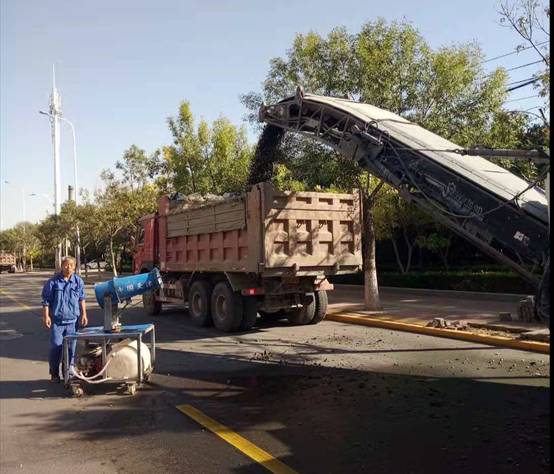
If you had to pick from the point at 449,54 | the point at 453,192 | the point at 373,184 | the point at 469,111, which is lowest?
the point at 453,192

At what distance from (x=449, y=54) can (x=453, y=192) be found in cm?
655

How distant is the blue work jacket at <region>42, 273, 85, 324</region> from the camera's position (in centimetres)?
766

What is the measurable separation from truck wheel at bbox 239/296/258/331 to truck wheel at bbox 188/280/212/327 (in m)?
1.15

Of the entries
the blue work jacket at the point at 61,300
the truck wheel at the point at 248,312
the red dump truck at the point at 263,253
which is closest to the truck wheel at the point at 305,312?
the red dump truck at the point at 263,253

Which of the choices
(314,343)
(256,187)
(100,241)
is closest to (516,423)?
(314,343)

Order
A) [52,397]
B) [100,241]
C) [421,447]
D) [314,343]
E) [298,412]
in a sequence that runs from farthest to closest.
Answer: [100,241]
[314,343]
[52,397]
[298,412]
[421,447]

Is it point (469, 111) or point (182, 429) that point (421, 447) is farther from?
point (469, 111)

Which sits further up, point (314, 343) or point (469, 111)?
point (469, 111)

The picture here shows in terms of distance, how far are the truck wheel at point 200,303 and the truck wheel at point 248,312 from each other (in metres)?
1.15

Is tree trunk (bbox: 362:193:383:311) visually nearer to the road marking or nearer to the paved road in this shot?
the paved road

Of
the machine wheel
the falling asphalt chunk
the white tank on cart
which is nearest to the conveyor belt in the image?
the falling asphalt chunk

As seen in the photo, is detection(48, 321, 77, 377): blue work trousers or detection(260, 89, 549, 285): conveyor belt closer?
detection(260, 89, 549, 285): conveyor belt

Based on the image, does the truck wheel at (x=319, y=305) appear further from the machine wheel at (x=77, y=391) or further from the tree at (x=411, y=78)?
the machine wheel at (x=77, y=391)

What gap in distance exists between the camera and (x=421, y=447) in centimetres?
498
